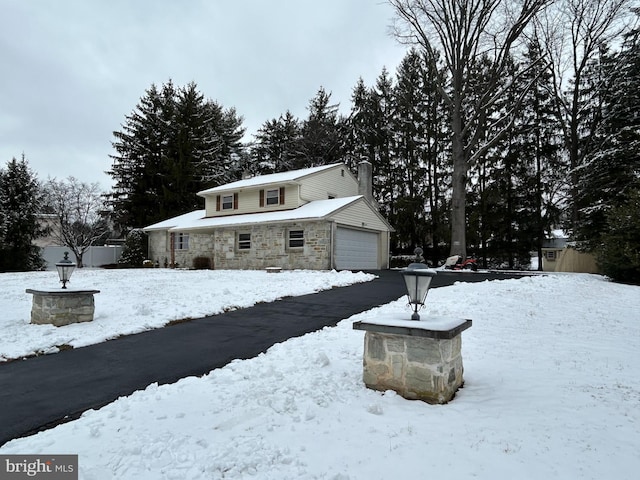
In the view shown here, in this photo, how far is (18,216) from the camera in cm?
2077

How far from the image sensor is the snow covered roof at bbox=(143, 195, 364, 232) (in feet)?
53.8

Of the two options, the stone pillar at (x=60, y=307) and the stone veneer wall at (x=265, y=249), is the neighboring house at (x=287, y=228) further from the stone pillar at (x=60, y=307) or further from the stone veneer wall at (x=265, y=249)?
the stone pillar at (x=60, y=307)

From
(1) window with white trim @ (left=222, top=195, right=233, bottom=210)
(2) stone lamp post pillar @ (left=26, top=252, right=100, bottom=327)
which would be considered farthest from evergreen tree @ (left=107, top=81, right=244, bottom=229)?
(2) stone lamp post pillar @ (left=26, top=252, right=100, bottom=327)

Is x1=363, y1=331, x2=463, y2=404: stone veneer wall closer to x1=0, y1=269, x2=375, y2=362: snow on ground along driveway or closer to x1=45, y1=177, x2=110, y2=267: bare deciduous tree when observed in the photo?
x1=0, y1=269, x2=375, y2=362: snow on ground along driveway

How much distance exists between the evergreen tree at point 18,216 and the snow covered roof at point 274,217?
688cm

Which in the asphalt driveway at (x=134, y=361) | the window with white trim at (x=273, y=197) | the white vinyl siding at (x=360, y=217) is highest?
the window with white trim at (x=273, y=197)

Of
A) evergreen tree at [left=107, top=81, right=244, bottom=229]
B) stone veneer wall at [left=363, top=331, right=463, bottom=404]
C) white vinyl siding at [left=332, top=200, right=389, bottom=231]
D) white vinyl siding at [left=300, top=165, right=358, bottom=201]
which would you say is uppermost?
evergreen tree at [left=107, top=81, right=244, bottom=229]

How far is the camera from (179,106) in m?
31.8

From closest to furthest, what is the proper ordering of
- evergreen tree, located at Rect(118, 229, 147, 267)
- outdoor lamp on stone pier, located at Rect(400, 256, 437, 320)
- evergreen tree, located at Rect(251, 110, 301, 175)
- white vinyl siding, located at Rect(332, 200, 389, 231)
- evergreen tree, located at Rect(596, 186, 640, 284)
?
outdoor lamp on stone pier, located at Rect(400, 256, 437, 320), evergreen tree, located at Rect(596, 186, 640, 284), white vinyl siding, located at Rect(332, 200, 389, 231), evergreen tree, located at Rect(118, 229, 147, 267), evergreen tree, located at Rect(251, 110, 301, 175)

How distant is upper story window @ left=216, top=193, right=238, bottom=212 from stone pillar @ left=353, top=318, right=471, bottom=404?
18.7 m

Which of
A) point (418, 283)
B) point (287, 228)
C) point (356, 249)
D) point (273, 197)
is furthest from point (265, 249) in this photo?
point (418, 283)

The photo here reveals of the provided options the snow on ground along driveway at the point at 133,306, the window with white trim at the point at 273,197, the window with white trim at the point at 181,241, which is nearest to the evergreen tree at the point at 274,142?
the window with white trim at the point at 181,241

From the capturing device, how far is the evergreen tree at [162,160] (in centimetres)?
3053

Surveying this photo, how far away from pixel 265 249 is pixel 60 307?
11.3 m
